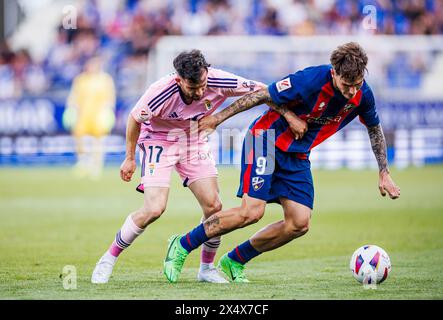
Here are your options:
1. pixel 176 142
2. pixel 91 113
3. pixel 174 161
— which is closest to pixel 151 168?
pixel 174 161

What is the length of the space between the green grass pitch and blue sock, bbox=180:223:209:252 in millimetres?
330

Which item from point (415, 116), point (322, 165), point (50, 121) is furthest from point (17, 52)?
point (415, 116)

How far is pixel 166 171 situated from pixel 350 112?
66.3 inches

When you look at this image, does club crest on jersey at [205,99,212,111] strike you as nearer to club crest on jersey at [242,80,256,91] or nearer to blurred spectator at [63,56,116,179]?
club crest on jersey at [242,80,256,91]

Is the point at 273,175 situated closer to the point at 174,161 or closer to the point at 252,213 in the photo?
the point at 252,213

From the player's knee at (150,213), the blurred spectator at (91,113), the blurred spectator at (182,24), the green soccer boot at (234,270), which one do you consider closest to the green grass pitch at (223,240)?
the green soccer boot at (234,270)

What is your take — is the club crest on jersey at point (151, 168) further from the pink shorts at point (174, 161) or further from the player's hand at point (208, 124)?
the player's hand at point (208, 124)

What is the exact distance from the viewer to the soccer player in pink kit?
7602 millimetres

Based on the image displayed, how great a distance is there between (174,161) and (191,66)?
106 centimetres

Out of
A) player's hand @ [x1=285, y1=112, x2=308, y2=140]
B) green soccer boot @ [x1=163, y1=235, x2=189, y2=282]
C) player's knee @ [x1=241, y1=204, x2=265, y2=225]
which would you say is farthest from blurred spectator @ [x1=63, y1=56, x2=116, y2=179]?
player's hand @ [x1=285, y1=112, x2=308, y2=140]

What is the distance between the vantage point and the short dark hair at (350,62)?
7.12 m

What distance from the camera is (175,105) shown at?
782 centimetres
